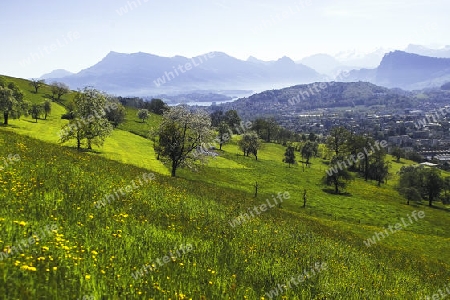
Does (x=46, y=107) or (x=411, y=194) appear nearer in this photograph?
(x=411, y=194)

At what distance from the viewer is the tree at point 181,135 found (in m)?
56.9

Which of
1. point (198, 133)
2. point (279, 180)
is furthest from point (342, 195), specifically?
point (198, 133)

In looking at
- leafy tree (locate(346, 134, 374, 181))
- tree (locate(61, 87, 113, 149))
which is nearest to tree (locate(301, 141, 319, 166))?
leafy tree (locate(346, 134, 374, 181))

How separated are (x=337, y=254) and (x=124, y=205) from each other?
1311 cm

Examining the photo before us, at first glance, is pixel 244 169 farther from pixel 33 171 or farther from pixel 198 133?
pixel 33 171

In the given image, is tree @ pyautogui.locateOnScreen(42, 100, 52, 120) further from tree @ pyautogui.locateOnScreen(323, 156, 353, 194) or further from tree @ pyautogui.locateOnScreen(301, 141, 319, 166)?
tree @ pyautogui.locateOnScreen(301, 141, 319, 166)

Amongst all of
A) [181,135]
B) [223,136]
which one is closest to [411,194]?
[181,135]

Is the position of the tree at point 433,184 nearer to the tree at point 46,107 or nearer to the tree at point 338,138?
the tree at point 338,138

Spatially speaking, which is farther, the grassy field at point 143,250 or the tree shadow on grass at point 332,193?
the tree shadow on grass at point 332,193

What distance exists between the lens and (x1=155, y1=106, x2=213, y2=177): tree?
5694 centimetres

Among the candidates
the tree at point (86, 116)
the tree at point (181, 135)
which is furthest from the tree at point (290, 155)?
the tree at point (86, 116)

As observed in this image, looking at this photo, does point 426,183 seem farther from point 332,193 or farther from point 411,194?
point 332,193

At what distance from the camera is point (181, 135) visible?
57719 mm

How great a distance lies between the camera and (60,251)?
927 centimetres
